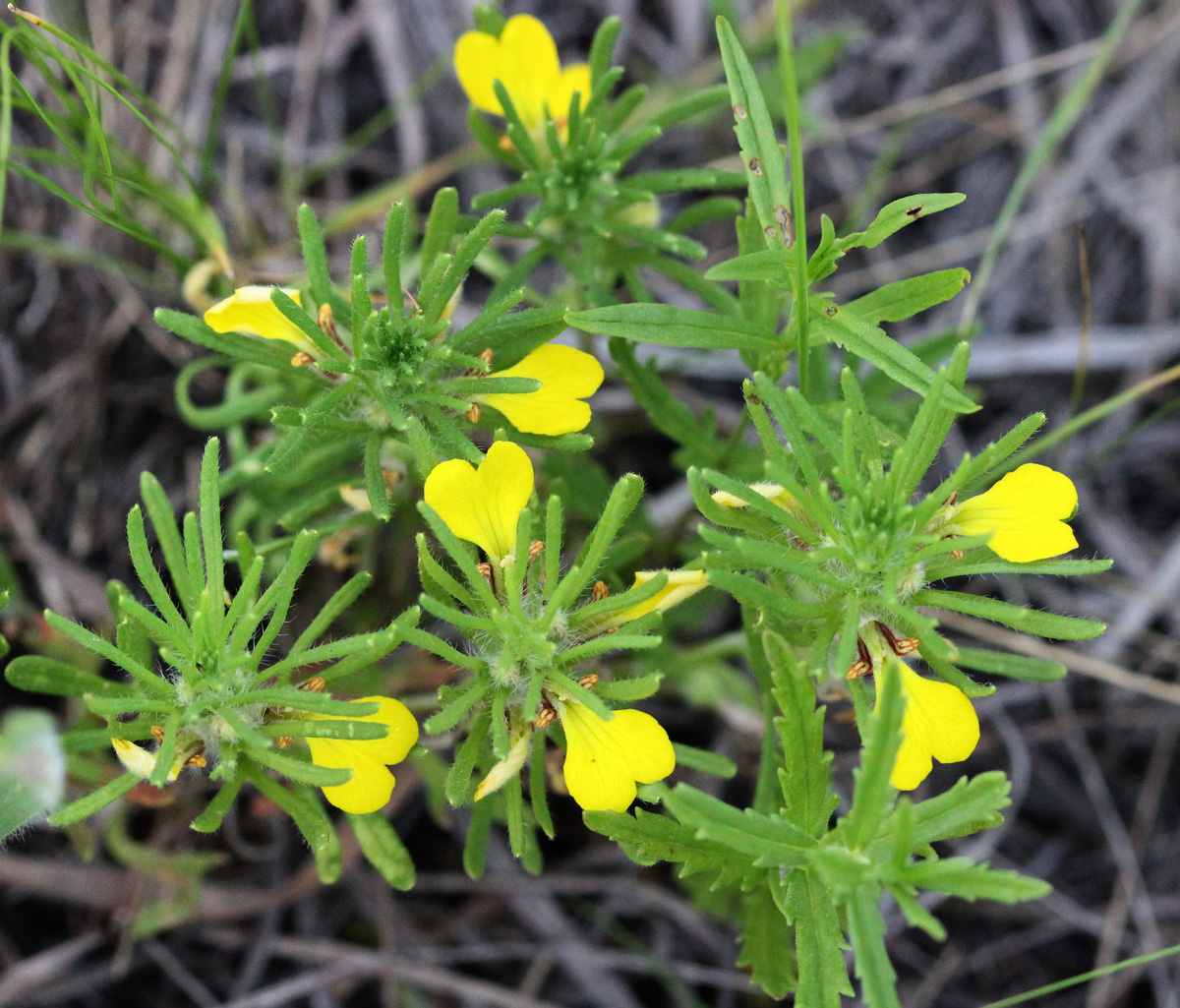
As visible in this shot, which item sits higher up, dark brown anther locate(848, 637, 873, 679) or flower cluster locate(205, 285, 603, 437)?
flower cluster locate(205, 285, 603, 437)

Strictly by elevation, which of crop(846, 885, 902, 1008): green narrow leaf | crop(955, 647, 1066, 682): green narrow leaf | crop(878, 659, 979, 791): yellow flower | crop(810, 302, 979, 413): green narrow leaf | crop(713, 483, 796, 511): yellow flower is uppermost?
crop(810, 302, 979, 413): green narrow leaf

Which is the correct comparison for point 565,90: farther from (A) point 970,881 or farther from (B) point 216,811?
(A) point 970,881

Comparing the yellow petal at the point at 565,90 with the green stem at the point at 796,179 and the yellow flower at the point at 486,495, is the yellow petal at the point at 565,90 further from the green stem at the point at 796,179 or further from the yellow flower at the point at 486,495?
the yellow flower at the point at 486,495

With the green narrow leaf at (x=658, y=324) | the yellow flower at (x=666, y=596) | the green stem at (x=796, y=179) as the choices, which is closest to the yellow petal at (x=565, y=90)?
the green stem at (x=796, y=179)

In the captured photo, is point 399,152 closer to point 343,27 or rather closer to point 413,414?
point 343,27

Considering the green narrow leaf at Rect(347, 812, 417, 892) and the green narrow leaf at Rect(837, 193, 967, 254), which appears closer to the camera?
the green narrow leaf at Rect(837, 193, 967, 254)

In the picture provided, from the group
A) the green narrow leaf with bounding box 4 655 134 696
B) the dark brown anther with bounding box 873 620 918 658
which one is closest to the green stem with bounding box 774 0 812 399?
the dark brown anther with bounding box 873 620 918 658

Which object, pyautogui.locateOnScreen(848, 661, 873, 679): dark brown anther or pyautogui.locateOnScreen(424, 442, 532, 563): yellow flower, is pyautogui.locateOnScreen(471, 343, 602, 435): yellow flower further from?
pyautogui.locateOnScreen(848, 661, 873, 679): dark brown anther
